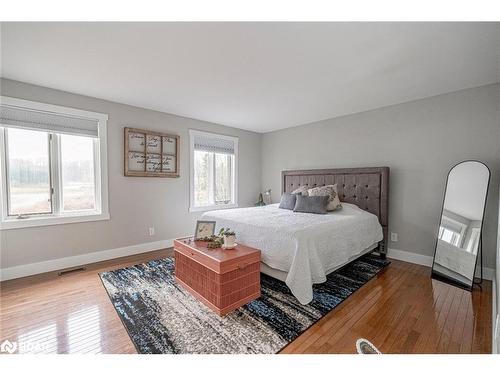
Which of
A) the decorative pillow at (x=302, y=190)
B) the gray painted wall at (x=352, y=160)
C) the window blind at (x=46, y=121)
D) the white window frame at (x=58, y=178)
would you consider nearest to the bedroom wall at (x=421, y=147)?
the gray painted wall at (x=352, y=160)

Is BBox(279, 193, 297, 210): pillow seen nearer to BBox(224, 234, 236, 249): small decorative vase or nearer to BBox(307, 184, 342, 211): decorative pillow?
BBox(307, 184, 342, 211): decorative pillow

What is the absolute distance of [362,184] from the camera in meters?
3.55

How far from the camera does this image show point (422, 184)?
10.2 feet

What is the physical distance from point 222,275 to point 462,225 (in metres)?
2.86

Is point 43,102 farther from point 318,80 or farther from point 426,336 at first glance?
point 426,336

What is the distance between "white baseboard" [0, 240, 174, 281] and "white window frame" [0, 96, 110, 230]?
49cm

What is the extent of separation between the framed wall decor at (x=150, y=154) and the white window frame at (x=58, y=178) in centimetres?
32

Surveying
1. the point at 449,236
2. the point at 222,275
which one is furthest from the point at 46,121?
the point at 449,236

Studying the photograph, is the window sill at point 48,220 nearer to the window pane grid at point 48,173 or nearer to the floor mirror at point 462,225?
the window pane grid at point 48,173

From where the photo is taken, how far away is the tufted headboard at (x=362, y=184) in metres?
3.33

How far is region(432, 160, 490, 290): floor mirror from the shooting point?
99.4 inches

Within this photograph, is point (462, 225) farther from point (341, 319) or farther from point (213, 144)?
point (213, 144)

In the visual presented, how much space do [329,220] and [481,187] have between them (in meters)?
1.72
